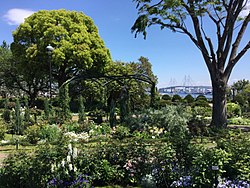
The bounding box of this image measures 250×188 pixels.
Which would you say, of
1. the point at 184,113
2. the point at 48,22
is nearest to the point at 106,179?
the point at 184,113

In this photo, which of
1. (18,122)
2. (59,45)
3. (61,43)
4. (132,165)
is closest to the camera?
(132,165)

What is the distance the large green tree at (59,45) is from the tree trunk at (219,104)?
12.5m

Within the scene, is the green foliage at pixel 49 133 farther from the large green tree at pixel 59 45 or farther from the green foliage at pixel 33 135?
the large green tree at pixel 59 45

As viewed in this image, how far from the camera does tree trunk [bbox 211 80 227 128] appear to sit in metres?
13.3

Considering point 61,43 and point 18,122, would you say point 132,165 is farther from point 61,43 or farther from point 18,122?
point 61,43

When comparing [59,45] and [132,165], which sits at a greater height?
[59,45]

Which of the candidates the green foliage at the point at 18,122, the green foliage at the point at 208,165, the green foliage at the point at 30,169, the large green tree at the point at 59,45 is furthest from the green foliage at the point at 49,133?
the large green tree at the point at 59,45

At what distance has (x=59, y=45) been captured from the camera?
23.0 meters

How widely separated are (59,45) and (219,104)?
14164mm

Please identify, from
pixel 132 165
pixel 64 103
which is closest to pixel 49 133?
pixel 64 103

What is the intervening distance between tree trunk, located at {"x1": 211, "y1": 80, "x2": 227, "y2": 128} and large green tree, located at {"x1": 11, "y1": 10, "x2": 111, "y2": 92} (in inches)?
493

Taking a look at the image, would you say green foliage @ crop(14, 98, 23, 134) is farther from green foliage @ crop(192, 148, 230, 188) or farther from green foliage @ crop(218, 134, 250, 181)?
Result: green foliage @ crop(218, 134, 250, 181)

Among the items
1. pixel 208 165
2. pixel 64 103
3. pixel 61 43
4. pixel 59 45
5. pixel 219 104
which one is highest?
pixel 61 43

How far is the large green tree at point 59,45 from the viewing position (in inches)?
907
